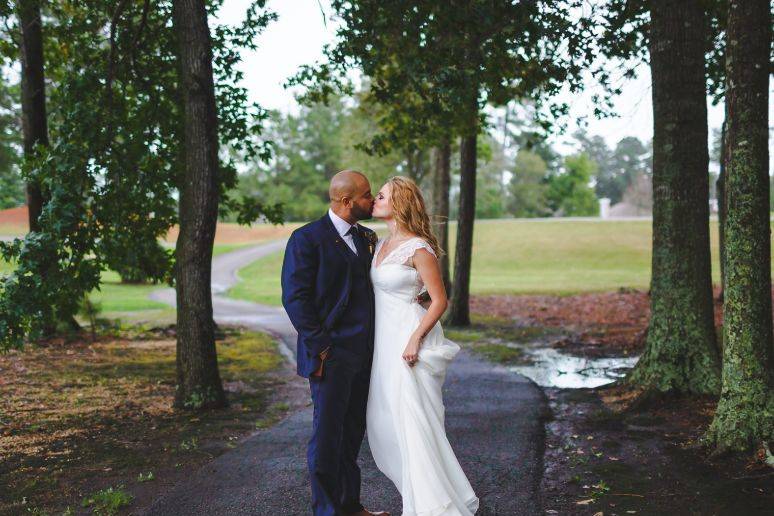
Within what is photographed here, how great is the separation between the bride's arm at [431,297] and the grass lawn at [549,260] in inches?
955

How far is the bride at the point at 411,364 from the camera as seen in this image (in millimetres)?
4926

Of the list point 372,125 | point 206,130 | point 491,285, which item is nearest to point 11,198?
point 206,130

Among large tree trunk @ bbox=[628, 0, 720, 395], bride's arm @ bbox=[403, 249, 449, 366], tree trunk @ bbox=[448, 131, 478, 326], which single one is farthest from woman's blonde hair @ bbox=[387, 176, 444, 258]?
tree trunk @ bbox=[448, 131, 478, 326]

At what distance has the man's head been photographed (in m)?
4.99

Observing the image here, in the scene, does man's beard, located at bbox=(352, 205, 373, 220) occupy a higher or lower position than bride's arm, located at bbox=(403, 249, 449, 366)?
higher

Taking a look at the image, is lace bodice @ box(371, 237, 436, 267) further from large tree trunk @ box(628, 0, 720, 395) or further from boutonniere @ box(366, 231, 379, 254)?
large tree trunk @ box(628, 0, 720, 395)

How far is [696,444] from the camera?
6.90m

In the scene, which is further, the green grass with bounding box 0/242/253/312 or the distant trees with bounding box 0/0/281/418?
the green grass with bounding box 0/242/253/312

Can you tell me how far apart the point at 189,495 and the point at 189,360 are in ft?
11.9

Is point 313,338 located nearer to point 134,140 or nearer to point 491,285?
point 134,140

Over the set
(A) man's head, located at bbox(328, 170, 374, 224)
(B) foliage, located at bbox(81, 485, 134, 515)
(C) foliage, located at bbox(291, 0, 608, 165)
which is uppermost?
(C) foliage, located at bbox(291, 0, 608, 165)

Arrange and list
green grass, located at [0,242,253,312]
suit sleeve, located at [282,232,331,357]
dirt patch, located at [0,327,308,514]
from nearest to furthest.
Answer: suit sleeve, located at [282,232,331,357] < dirt patch, located at [0,327,308,514] < green grass, located at [0,242,253,312]

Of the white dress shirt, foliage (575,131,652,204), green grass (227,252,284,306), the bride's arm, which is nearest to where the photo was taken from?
the bride's arm

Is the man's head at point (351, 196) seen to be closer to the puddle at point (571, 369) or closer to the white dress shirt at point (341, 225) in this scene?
the white dress shirt at point (341, 225)
